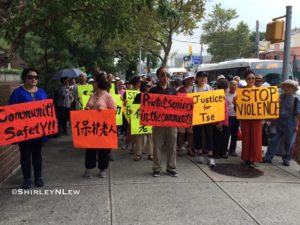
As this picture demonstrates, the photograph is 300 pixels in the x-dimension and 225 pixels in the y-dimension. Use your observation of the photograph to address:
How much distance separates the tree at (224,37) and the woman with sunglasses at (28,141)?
4800 centimetres

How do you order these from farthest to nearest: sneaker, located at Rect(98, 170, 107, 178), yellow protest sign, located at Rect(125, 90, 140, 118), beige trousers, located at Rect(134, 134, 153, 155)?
yellow protest sign, located at Rect(125, 90, 140, 118)
beige trousers, located at Rect(134, 134, 153, 155)
sneaker, located at Rect(98, 170, 107, 178)

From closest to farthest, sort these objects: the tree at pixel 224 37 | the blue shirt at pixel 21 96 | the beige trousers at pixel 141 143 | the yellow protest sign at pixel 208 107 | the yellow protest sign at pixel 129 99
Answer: the blue shirt at pixel 21 96 → the yellow protest sign at pixel 208 107 → the beige trousers at pixel 141 143 → the yellow protest sign at pixel 129 99 → the tree at pixel 224 37

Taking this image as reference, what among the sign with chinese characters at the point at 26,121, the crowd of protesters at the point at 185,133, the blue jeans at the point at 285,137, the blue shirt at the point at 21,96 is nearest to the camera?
the sign with chinese characters at the point at 26,121

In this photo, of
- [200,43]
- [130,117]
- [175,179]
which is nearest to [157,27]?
[130,117]

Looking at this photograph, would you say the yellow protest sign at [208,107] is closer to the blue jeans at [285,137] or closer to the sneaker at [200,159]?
the sneaker at [200,159]

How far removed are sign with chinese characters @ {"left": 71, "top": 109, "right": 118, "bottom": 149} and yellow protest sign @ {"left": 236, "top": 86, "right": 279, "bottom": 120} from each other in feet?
8.05

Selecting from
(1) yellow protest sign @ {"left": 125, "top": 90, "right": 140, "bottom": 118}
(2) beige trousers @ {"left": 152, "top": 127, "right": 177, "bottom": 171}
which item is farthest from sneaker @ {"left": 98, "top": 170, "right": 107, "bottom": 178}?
(1) yellow protest sign @ {"left": 125, "top": 90, "right": 140, "bottom": 118}

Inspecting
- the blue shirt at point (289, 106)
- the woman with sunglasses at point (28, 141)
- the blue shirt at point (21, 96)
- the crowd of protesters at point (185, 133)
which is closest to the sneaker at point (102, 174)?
the crowd of protesters at point (185, 133)

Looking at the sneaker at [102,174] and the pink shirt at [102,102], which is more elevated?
the pink shirt at [102,102]

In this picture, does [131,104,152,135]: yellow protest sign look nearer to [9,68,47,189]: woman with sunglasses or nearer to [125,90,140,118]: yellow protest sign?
[125,90,140,118]: yellow protest sign

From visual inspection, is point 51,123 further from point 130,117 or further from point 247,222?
point 247,222

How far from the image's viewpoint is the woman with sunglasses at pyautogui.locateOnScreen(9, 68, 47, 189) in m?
5.46

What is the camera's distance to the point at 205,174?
21.1ft

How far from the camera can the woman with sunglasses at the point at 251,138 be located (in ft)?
23.0
